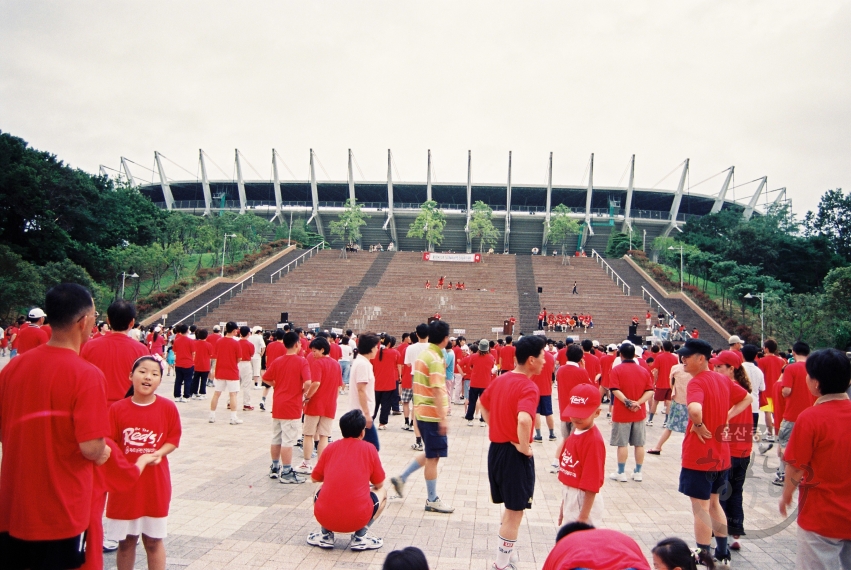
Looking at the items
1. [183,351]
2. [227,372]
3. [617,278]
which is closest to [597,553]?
[227,372]

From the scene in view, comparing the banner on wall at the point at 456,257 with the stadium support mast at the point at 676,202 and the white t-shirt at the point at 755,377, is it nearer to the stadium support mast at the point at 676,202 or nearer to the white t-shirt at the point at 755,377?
the stadium support mast at the point at 676,202

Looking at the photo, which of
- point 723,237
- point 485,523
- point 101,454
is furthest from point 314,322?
point 723,237

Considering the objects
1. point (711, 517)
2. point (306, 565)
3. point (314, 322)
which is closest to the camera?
point (306, 565)

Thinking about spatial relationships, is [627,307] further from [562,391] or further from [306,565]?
[306,565]

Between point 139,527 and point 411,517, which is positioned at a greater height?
point 139,527

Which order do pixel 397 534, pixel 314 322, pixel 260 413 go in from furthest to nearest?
pixel 314 322, pixel 260 413, pixel 397 534

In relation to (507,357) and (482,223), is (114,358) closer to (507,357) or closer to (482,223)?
(507,357)

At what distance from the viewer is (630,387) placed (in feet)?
23.6

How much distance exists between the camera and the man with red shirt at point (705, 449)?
4.23 metres

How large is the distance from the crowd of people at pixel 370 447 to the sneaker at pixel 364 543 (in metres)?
0.02

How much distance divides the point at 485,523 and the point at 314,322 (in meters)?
25.0

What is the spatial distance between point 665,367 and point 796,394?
4.09 metres

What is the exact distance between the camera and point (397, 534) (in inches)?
193

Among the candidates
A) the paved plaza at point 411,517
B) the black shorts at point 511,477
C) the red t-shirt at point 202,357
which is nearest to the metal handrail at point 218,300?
the red t-shirt at point 202,357
